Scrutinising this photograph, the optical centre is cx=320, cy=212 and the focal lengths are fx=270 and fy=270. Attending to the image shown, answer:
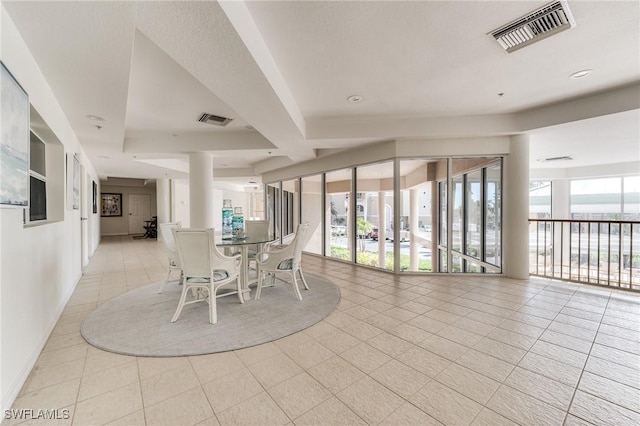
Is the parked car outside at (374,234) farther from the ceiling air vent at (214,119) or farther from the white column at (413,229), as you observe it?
the ceiling air vent at (214,119)

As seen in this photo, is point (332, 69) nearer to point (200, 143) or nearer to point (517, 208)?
point (200, 143)

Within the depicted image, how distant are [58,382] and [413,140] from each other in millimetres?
5326

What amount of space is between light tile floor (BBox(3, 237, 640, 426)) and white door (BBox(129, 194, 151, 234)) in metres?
11.7

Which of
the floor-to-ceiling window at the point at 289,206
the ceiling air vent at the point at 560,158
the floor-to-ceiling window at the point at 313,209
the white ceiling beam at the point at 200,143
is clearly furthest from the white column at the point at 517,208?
the floor-to-ceiling window at the point at 289,206

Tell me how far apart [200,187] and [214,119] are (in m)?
1.80

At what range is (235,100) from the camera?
10.2 ft

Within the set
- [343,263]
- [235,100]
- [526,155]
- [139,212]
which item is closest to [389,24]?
[235,100]

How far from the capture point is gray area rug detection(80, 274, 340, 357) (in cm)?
243

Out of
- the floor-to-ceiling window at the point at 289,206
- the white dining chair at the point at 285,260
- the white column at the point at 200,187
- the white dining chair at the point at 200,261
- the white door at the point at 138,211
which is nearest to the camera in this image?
the white dining chair at the point at 200,261

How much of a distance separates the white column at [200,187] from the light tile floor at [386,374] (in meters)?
2.75

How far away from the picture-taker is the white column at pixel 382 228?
5.91 metres

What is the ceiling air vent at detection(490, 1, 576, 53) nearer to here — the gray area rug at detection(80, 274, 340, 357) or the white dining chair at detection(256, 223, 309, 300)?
the white dining chair at detection(256, 223, 309, 300)

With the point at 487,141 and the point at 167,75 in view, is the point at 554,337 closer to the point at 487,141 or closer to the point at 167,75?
the point at 487,141

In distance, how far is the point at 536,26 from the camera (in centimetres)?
228
